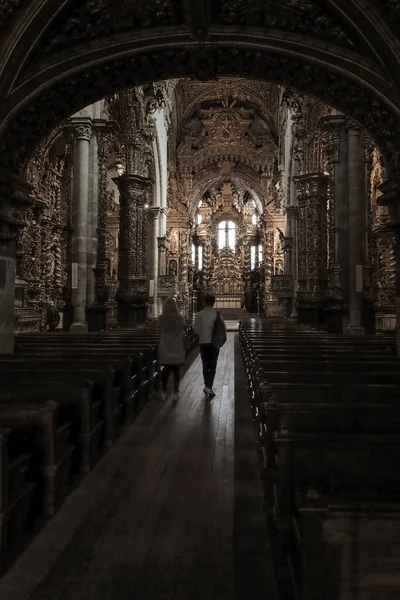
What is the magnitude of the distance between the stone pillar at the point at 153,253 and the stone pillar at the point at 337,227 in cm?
1166

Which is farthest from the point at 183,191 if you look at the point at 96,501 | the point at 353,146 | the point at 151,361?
the point at 96,501

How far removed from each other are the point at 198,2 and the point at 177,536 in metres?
5.31

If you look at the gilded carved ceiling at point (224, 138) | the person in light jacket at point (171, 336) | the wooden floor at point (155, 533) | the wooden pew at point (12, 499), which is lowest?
the wooden floor at point (155, 533)

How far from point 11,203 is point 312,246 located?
11230 mm

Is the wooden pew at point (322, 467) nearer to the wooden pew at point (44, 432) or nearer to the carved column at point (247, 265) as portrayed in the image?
the wooden pew at point (44, 432)

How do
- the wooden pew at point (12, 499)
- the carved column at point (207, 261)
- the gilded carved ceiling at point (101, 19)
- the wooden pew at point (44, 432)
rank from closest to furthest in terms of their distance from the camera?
the wooden pew at point (12, 499) → the wooden pew at point (44, 432) → the gilded carved ceiling at point (101, 19) → the carved column at point (207, 261)

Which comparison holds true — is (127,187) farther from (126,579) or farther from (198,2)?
(126,579)

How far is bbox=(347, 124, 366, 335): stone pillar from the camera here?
1125 centimetres

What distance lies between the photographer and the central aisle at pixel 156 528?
260cm

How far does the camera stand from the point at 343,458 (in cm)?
244

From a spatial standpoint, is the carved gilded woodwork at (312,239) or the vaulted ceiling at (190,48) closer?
the vaulted ceiling at (190,48)

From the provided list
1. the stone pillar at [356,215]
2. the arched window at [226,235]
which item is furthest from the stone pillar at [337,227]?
the arched window at [226,235]

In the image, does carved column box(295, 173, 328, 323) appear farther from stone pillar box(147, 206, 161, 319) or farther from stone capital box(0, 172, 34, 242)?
stone capital box(0, 172, 34, 242)

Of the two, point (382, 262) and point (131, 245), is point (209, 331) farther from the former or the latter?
point (382, 262)
